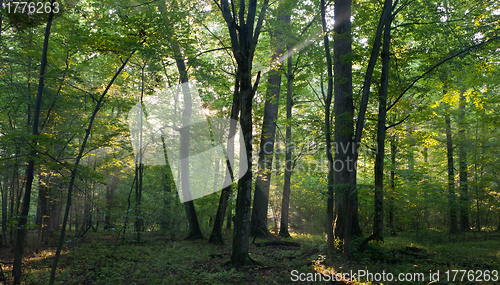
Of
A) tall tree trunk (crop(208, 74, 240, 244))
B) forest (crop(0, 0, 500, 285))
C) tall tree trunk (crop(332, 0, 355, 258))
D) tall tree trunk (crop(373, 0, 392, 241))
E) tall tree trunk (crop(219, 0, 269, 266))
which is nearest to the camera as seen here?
forest (crop(0, 0, 500, 285))

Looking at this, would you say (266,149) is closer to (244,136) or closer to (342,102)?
(342,102)

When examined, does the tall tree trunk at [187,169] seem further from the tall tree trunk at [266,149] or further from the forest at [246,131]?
the tall tree trunk at [266,149]

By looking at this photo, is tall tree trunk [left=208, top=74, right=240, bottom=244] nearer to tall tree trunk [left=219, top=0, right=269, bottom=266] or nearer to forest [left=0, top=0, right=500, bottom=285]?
forest [left=0, top=0, right=500, bottom=285]

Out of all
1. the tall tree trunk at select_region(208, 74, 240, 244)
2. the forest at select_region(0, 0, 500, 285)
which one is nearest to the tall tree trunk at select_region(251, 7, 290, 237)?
the forest at select_region(0, 0, 500, 285)

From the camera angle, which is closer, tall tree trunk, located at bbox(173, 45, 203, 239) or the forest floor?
the forest floor

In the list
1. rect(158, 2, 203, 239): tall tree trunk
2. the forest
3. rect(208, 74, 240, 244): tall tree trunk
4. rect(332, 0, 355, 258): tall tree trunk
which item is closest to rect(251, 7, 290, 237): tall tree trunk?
the forest

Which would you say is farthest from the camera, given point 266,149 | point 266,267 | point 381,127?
point 266,149

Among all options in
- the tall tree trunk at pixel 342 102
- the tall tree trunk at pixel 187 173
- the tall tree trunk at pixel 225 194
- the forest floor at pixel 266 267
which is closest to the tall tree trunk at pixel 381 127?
the forest floor at pixel 266 267

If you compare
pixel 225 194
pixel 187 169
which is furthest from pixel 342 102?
pixel 187 169

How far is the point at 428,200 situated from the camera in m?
10.6

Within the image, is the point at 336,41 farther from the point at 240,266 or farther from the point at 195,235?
the point at 195,235

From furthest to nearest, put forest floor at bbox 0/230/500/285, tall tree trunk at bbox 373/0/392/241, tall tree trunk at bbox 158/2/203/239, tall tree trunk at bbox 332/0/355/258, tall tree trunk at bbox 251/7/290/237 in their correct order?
tall tree trunk at bbox 158/2/203/239
tall tree trunk at bbox 251/7/290/237
tall tree trunk at bbox 332/0/355/258
tall tree trunk at bbox 373/0/392/241
forest floor at bbox 0/230/500/285

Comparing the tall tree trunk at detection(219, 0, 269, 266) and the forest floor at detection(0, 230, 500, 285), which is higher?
the tall tree trunk at detection(219, 0, 269, 266)

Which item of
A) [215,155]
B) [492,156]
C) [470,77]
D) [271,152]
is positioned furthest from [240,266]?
[215,155]
